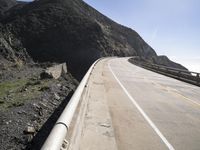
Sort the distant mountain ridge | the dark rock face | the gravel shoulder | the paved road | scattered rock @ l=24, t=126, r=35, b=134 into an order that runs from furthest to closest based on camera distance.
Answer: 1. the dark rock face
2. the distant mountain ridge
3. scattered rock @ l=24, t=126, r=35, b=134
4. the gravel shoulder
5. the paved road

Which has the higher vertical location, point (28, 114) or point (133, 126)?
point (133, 126)

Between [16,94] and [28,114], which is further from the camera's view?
[16,94]

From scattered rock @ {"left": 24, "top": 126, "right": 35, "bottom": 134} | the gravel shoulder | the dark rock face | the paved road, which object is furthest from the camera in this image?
the dark rock face

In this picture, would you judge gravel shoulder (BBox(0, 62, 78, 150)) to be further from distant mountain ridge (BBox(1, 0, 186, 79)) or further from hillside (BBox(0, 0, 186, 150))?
distant mountain ridge (BBox(1, 0, 186, 79))

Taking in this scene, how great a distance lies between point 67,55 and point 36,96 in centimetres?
5269

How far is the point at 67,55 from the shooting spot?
65.8 metres

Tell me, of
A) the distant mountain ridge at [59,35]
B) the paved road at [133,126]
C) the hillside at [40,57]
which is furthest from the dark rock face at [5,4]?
the paved road at [133,126]

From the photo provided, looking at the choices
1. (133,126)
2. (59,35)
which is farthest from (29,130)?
(59,35)

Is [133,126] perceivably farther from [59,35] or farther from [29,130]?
[59,35]

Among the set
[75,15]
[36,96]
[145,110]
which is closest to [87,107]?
[145,110]

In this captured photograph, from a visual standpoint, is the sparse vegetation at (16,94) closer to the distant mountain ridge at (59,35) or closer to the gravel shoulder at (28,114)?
the gravel shoulder at (28,114)

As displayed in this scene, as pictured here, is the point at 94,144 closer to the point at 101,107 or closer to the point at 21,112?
the point at 101,107

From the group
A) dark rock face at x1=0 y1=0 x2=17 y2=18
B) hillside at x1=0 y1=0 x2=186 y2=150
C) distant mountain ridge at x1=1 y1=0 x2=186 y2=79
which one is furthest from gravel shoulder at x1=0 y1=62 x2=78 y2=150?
dark rock face at x1=0 y1=0 x2=17 y2=18

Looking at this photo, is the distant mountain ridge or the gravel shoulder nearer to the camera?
the gravel shoulder
